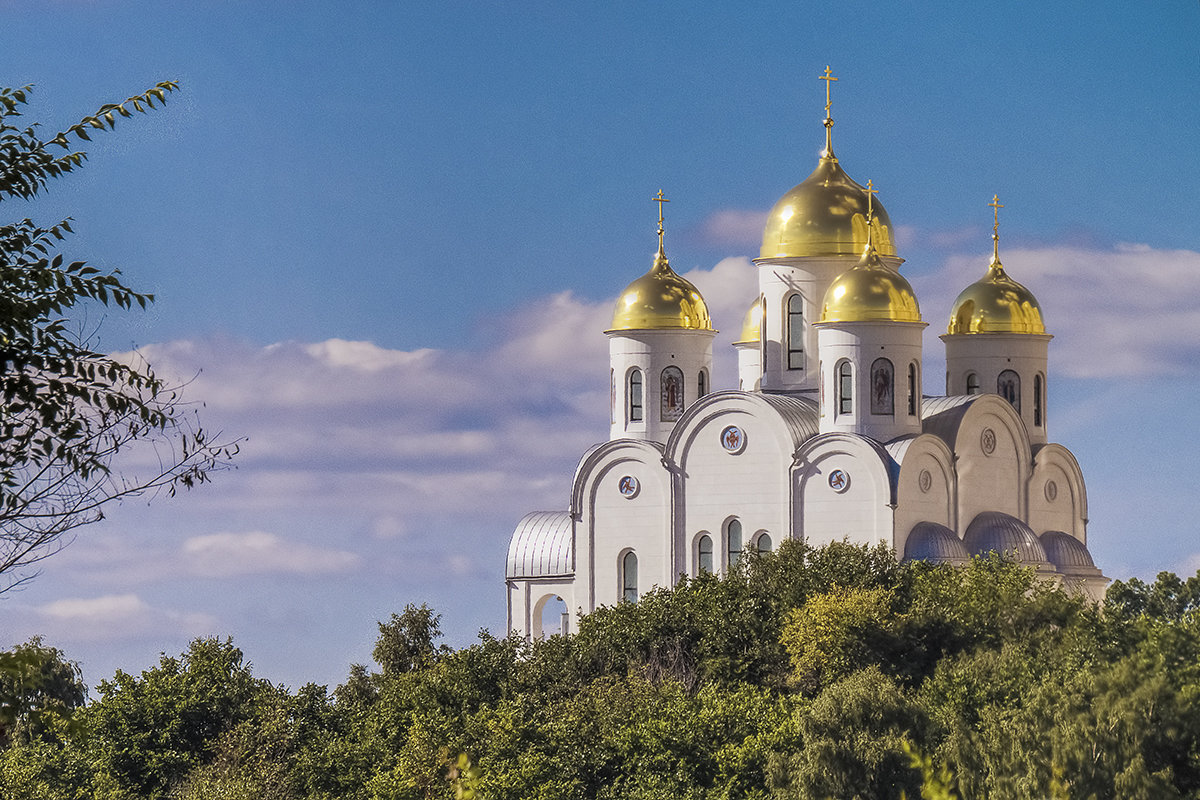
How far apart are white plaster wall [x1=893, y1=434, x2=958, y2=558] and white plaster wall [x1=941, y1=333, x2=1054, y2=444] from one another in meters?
3.65

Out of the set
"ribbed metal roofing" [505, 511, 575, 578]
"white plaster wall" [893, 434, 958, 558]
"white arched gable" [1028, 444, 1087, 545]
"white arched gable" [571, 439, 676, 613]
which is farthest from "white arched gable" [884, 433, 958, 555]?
"ribbed metal roofing" [505, 511, 575, 578]

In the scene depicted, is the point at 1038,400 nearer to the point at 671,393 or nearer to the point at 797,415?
the point at 797,415

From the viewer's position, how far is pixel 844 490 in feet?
155

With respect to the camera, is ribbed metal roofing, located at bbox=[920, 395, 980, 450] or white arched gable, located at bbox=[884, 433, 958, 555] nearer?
white arched gable, located at bbox=[884, 433, 958, 555]

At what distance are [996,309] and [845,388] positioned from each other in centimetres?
525

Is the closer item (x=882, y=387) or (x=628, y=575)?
(x=882, y=387)

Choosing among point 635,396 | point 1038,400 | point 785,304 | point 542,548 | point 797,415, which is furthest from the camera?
point 542,548

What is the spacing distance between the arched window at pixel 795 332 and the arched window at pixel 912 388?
11.2ft

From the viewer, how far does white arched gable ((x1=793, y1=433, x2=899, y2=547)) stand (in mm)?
46406

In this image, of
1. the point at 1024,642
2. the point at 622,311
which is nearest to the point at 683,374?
the point at 622,311

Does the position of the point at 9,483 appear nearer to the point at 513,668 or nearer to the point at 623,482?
the point at 513,668

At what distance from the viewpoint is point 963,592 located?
131 feet

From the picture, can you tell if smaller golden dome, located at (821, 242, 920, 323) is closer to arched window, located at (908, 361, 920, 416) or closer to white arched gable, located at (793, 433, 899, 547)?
arched window, located at (908, 361, 920, 416)

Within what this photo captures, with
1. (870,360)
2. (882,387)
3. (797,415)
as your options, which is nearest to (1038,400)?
(882,387)
